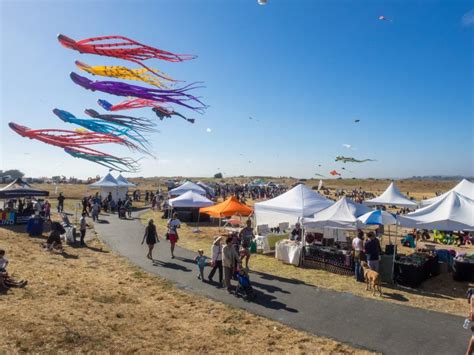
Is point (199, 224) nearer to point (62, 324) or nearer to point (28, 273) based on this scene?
point (28, 273)

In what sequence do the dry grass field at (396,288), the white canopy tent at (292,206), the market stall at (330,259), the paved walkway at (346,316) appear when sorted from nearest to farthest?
the paved walkway at (346,316), the dry grass field at (396,288), the market stall at (330,259), the white canopy tent at (292,206)

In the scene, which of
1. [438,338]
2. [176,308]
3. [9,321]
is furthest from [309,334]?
[9,321]

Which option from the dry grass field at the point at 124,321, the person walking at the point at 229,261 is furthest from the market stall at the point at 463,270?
the person walking at the point at 229,261

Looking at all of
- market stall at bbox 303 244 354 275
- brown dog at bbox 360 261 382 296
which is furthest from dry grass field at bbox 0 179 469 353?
market stall at bbox 303 244 354 275

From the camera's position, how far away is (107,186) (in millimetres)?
35250

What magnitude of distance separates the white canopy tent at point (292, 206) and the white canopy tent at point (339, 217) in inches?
48.7

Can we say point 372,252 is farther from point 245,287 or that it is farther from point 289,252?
point 245,287

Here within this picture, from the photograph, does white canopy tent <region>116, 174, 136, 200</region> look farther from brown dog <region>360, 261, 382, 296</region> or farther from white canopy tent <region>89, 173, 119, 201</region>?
brown dog <region>360, 261, 382, 296</region>

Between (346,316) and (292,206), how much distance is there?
7.75m

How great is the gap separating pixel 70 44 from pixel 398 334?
30.7 feet

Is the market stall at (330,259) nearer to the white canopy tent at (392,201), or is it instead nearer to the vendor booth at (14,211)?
the white canopy tent at (392,201)

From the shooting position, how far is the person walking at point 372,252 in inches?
444

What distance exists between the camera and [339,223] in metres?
13.1

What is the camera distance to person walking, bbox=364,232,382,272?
11.3 m
